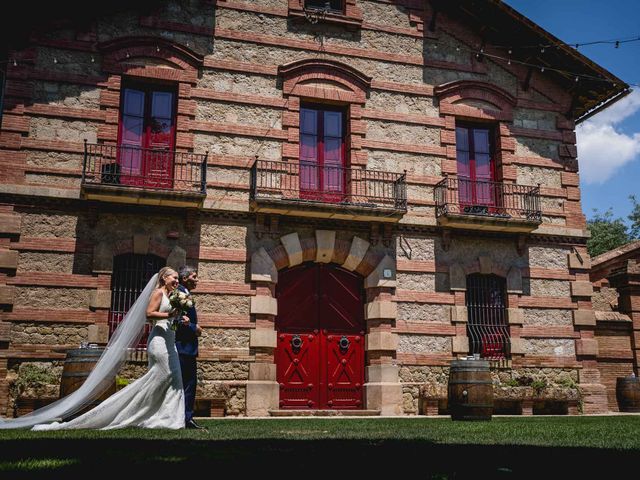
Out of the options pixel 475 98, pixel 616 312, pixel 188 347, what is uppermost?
pixel 475 98

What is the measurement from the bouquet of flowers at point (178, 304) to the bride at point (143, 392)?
77 mm

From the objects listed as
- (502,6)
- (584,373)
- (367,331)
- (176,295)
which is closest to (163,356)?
(176,295)

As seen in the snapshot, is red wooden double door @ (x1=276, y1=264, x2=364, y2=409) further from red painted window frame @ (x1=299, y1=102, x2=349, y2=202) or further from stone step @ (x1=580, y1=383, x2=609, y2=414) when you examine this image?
stone step @ (x1=580, y1=383, x2=609, y2=414)

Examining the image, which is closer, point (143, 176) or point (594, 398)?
point (143, 176)

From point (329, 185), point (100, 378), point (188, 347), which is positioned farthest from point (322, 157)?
point (100, 378)

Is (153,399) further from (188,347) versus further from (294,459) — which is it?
(294,459)

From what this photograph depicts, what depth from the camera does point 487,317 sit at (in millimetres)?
15867

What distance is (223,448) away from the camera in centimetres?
561

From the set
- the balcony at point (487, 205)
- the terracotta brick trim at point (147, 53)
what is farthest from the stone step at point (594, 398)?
the terracotta brick trim at point (147, 53)

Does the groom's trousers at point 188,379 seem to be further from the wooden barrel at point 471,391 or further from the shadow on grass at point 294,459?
the wooden barrel at point 471,391

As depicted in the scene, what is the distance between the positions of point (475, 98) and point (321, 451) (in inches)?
523

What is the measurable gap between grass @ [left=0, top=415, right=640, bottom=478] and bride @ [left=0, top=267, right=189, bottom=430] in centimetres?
53

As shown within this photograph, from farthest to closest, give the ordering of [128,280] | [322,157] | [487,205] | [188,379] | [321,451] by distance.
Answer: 1. [487,205]
2. [322,157]
3. [128,280]
4. [188,379]
5. [321,451]

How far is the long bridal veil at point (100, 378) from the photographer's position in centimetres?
838
